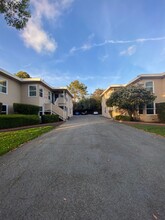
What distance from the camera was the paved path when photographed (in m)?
2.17

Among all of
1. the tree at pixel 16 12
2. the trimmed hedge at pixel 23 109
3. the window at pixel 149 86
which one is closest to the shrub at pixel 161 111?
the window at pixel 149 86

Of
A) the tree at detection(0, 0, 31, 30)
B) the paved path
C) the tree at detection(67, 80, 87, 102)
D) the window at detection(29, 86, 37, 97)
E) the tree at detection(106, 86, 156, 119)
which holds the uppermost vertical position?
the tree at detection(67, 80, 87, 102)

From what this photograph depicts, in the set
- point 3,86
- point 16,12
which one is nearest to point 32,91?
point 3,86

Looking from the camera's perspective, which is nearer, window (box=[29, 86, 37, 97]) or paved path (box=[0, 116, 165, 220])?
paved path (box=[0, 116, 165, 220])

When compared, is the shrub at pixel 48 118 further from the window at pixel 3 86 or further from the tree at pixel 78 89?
the tree at pixel 78 89

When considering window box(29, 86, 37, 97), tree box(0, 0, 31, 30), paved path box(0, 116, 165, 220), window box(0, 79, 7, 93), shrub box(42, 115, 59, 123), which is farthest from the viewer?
window box(29, 86, 37, 97)

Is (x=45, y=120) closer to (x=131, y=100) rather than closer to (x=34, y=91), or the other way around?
(x=34, y=91)

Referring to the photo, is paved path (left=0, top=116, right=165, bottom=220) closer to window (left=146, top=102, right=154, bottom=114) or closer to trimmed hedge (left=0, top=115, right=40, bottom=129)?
trimmed hedge (left=0, top=115, right=40, bottom=129)

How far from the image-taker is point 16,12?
7137 millimetres

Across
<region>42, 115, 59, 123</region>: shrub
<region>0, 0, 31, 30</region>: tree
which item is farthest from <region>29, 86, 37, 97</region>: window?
<region>0, 0, 31, 30</region>: tree

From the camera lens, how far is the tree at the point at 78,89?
54781mm

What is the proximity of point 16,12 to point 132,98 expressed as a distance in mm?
13632

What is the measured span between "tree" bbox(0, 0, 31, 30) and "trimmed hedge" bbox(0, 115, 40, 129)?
7019 millimetres

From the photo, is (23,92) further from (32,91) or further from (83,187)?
(83,187)
